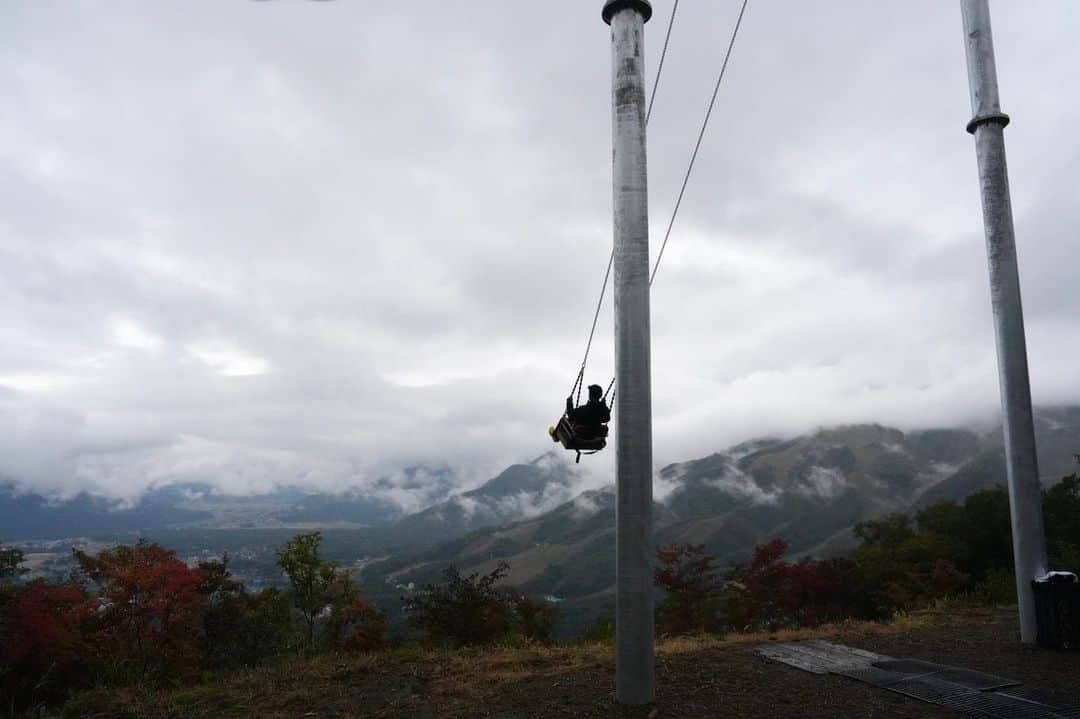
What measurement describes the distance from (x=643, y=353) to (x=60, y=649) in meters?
11.8

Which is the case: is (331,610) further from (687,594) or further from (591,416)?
(687,594)

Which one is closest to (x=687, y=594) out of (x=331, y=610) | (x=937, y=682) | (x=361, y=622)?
(x=331, y=610)

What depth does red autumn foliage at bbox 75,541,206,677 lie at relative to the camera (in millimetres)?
14266

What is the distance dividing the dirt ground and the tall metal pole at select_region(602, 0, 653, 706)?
0.74 metres

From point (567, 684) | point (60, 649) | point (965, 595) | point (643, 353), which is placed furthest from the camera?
point (965, 595)

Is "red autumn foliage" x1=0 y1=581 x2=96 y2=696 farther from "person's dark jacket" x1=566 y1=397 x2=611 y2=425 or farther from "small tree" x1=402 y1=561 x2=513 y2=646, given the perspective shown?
"person's dark jacket" x1=566 y1=397 x2=611 y2=425

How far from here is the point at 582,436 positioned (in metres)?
6.92

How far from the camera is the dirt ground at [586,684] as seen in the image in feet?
21.1

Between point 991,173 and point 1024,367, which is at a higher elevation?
point 991,173

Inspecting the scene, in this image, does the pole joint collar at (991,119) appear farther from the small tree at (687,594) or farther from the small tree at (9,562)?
the small tree at (687,594)

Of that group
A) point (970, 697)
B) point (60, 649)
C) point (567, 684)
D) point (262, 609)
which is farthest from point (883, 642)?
point (262, 609)

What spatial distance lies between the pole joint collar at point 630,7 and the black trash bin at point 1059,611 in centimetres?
866

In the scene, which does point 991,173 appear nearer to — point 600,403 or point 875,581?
point 600,403

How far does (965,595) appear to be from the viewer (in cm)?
1388
